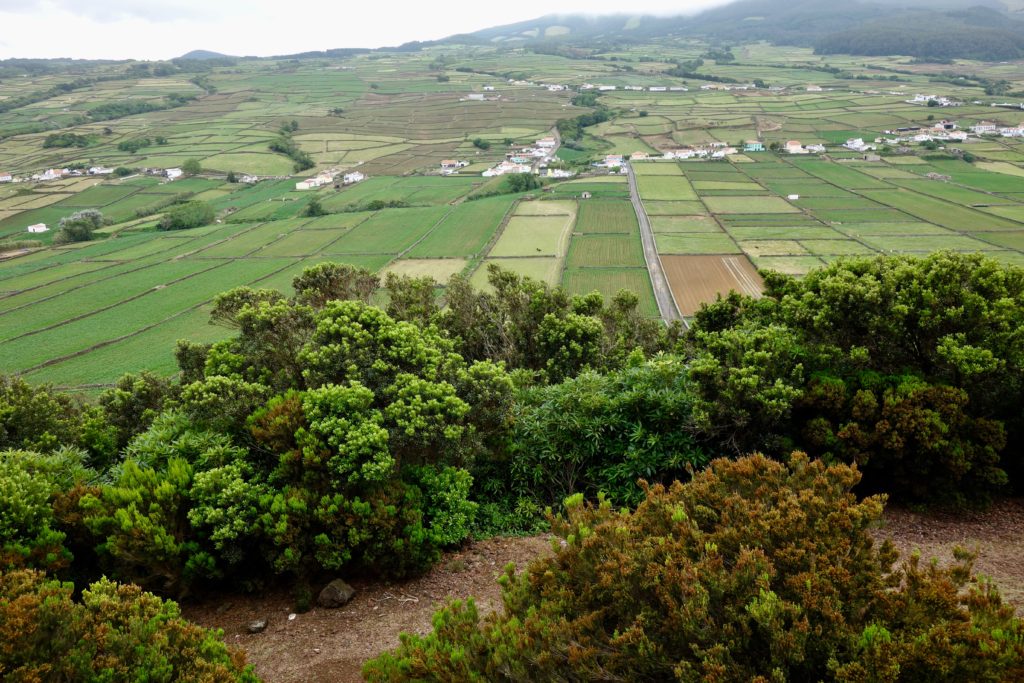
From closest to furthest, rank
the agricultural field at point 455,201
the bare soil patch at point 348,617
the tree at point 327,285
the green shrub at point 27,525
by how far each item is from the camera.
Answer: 1. the green shrub at point 27,525
2. the bare soil patch at point 348,617
3. the tree at point 327,285
4. the agricultural field at point 455,201

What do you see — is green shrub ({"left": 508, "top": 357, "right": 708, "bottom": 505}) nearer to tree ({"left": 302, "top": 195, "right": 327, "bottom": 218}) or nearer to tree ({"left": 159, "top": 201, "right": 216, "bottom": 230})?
tree ({"left": 302, "top": 195, "right": 327, "bottom": 218})

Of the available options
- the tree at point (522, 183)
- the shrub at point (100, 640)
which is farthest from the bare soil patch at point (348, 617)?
the tree at point (522, 183)

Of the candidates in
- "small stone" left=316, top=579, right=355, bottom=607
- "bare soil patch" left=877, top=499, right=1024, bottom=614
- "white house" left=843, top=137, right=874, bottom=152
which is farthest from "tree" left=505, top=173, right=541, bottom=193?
"small stone" left=316, top=579, right=355, bottom=607

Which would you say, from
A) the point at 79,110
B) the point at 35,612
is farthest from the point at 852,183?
the point at 79,110

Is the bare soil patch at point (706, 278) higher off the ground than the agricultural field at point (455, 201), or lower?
lower

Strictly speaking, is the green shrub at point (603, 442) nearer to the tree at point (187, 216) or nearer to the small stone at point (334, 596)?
the small stone at point (334, 596)

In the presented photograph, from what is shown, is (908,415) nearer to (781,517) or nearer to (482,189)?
(781,517)

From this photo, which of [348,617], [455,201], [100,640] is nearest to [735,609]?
[348,617]
